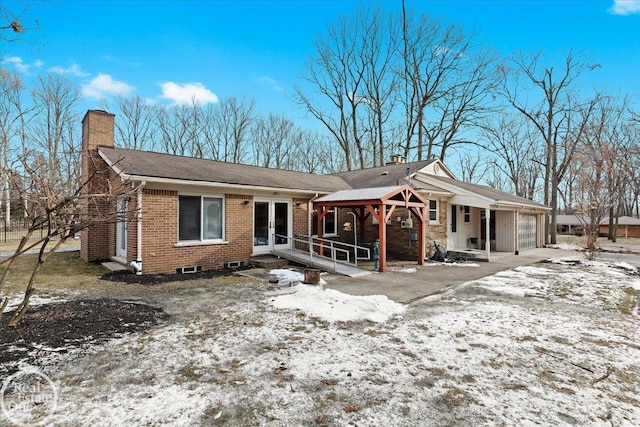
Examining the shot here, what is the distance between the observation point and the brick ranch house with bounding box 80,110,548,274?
9.29 metres

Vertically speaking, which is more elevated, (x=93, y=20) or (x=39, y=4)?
(x=93, y=20)

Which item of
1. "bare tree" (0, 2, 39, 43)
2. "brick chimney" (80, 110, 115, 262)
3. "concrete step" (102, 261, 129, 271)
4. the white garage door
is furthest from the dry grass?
the white garage door

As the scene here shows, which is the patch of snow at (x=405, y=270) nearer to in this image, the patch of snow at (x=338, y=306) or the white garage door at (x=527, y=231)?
the patch of snow at (x=338, y=306)

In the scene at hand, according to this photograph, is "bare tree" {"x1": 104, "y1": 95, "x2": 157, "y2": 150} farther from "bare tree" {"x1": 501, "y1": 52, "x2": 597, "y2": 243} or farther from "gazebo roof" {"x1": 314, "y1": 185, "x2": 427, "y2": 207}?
"bare tree" {"x1": 501, "y1": 52, "x2": 597, "y2": 243}

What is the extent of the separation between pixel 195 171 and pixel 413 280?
7.59 meters

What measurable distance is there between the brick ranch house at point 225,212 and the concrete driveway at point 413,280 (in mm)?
1287

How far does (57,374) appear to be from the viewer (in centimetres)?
351

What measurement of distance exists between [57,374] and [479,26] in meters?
29.9

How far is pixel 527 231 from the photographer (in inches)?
731

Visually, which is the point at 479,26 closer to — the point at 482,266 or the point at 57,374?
the point at 482,266

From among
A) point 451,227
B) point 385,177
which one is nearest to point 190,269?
point 385,177

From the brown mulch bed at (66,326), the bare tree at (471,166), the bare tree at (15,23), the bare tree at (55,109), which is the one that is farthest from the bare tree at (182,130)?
the brown mulch bed at (66,326)

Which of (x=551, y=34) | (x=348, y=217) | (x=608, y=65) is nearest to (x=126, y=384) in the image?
(x=348, y=217)

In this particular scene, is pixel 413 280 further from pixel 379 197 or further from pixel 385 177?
pixel 385 177
